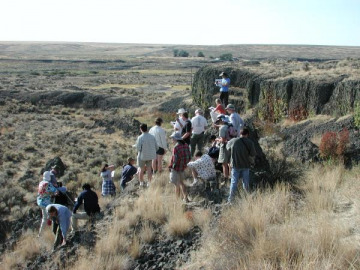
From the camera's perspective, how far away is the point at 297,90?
21.3 m

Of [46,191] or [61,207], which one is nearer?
[61,207]

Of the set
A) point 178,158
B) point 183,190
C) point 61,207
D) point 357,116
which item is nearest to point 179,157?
point 178,158

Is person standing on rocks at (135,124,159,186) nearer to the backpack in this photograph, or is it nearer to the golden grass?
the backpack

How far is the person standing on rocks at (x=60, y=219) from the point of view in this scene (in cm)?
855

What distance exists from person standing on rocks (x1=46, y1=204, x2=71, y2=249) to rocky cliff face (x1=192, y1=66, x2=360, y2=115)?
47.0ft

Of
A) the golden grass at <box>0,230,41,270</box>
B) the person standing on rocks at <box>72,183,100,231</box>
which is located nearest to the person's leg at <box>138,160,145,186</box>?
the person standing on rocks at <box>72,183,100,231</box>

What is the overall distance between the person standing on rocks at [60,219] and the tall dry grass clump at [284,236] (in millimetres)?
3482

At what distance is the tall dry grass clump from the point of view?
484 centimetres

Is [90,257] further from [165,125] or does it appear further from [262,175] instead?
[165,125]

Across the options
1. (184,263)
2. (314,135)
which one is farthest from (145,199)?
(314,135)

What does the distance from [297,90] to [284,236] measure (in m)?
17.2

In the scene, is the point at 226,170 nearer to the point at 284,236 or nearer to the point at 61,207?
the point at 61,207

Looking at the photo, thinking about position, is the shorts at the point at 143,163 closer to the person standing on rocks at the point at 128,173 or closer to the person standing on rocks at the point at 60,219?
the person standing on rocks at the point at 128,173

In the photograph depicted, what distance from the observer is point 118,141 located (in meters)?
29.3
